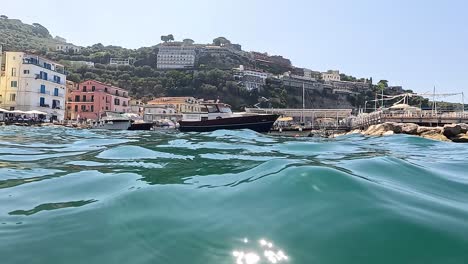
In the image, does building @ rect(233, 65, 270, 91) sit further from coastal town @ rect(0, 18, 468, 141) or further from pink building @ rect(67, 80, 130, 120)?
pink building @ rect(67, 80, 130, 120)

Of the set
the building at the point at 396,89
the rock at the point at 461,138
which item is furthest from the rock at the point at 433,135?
the building at the point at 396,89

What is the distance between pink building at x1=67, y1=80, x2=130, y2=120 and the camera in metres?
51.1

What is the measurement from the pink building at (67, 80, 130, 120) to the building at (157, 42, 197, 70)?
174ft

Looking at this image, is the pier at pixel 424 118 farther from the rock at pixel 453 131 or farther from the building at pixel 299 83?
the building at pixel 299 83

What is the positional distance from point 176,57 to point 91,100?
59.0 meters

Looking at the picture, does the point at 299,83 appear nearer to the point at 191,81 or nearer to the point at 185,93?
the point at 191,81

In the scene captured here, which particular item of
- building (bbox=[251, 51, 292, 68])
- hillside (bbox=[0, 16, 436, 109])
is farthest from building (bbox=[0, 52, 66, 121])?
building (bbox=[251, 51, 292, 68])

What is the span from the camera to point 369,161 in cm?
442

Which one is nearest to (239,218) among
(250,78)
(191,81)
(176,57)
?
(191,81)

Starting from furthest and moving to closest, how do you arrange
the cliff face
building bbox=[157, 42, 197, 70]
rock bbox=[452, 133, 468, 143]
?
1. the cliff face
2. building bbox=[157, 42, 197, 70]
3. rock bbox=[452, 133, 468, 143]

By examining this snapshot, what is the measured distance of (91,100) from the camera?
51469 millimetres

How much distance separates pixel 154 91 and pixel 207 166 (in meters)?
83.8

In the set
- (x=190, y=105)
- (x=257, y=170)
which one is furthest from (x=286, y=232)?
(x=190, y=105)

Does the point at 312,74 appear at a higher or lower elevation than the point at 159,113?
higher
